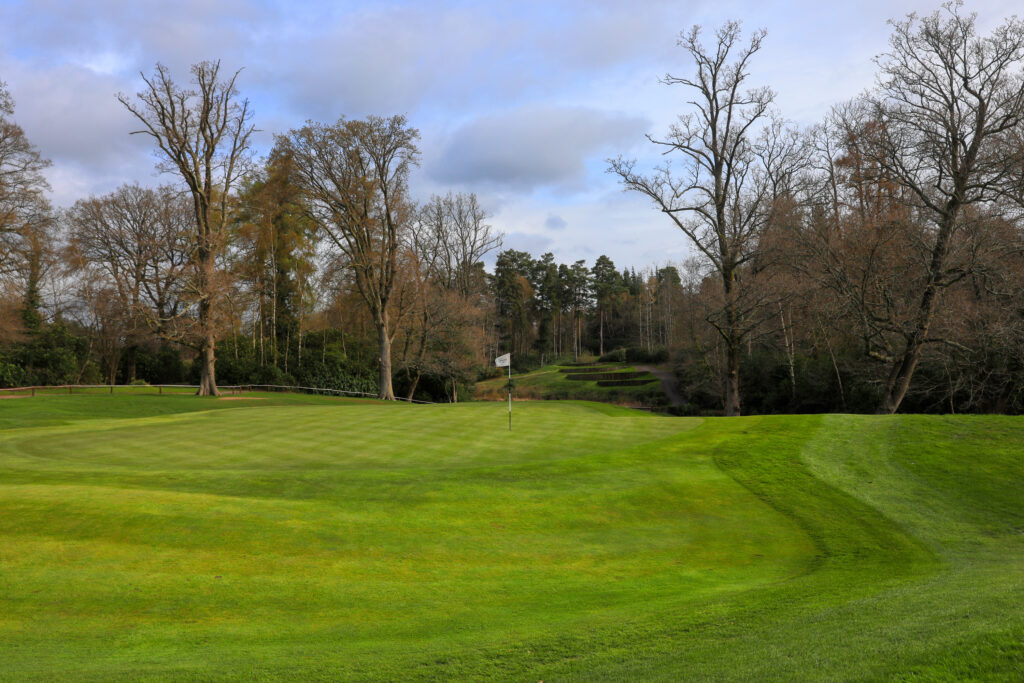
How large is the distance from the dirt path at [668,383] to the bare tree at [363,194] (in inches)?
963

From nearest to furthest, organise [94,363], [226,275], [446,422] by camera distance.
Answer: [446,422] < [226,275] < [94,363]

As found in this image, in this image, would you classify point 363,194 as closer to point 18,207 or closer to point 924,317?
point 18,207

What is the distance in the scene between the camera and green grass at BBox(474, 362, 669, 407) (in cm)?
5075

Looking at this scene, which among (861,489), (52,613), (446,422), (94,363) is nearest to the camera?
(52,613)

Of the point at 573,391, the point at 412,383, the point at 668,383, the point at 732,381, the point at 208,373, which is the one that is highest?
the point at 208,373

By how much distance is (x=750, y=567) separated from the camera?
8047 millimetres

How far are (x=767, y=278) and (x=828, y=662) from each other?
25.8m

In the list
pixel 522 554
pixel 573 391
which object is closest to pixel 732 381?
pixel 522 554

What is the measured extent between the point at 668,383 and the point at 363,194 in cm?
3364

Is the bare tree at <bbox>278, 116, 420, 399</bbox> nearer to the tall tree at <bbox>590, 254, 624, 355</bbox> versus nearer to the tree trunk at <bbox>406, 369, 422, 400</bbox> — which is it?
the tree trunk at <bbox>406, 369, 422, 400</bbox>

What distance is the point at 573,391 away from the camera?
185ft

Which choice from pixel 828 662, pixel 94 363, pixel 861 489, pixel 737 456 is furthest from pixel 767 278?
pixel 94 363

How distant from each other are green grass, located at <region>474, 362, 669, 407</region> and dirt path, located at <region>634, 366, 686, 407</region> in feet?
1.94

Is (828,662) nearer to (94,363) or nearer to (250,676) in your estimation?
(250,676)
